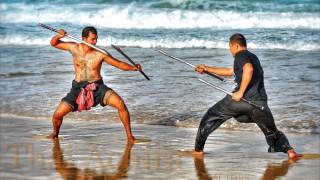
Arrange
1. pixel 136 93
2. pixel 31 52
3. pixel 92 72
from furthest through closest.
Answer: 1. pixel 31 52
2. pixel 136 93
3. pixel 92 72

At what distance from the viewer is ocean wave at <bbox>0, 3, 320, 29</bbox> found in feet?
89.1

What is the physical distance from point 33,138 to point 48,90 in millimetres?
4389

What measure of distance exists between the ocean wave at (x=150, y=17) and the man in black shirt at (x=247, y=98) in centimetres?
1817

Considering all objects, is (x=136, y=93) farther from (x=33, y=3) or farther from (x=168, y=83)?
(x=33, y=3)

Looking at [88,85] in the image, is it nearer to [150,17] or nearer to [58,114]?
[58,114]

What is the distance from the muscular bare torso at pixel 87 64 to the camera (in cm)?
895

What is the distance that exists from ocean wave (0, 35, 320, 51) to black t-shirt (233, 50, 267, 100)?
40.5 feet

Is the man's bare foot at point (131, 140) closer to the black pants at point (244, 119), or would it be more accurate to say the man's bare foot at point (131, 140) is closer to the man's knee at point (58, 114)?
the man's knee at point (58, 114)

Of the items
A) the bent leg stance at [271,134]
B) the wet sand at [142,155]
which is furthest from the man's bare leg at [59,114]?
the bent leg stance at [271,134]

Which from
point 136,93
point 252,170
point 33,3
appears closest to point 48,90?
point 136,93

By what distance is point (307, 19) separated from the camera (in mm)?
26672

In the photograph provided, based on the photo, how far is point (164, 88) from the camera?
13.3m

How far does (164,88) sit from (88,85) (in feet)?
14.6

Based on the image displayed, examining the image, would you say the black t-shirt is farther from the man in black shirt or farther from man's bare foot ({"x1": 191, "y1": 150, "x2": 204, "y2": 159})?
man's bare foot ({"x1": 191, "y1": 150, "x2": 204, "y2": 159})
